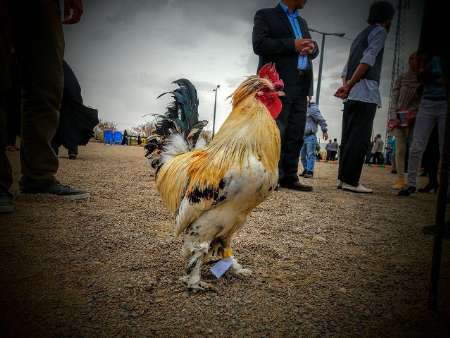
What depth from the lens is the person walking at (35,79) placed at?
8.50ft

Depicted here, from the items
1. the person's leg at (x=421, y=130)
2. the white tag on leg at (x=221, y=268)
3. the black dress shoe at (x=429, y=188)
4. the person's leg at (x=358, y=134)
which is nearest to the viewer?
the white tag on leg at (x=221, y=268)

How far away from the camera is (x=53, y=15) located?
2.81m

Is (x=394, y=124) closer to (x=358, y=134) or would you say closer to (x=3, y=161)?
(x=358, y=134)

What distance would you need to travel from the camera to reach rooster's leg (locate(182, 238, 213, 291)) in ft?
5.29

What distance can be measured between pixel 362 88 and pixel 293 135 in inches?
56.0

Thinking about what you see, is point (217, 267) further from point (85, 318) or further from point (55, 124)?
point (55, 124)

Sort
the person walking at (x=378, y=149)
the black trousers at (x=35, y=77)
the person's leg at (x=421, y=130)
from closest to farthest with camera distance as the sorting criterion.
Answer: the black trousers at (x=35, y=77) < the person's leg at (x=421, y=130) < the person walking at (x=378, y=149)

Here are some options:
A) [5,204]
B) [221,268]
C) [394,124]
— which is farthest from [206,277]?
[394,124]

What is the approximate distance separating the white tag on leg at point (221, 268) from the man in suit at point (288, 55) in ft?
9.82

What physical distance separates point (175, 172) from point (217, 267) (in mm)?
760

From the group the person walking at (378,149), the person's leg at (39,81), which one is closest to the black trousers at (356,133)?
the person's leg at (39,81)

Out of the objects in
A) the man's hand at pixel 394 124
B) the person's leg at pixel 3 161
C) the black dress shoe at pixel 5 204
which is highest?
the man's hand at pixel 394 124

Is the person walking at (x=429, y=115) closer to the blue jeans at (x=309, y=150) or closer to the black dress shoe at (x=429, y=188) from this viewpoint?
the black dress shoe at (x=429, y=188)

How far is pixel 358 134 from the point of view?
481 cm
